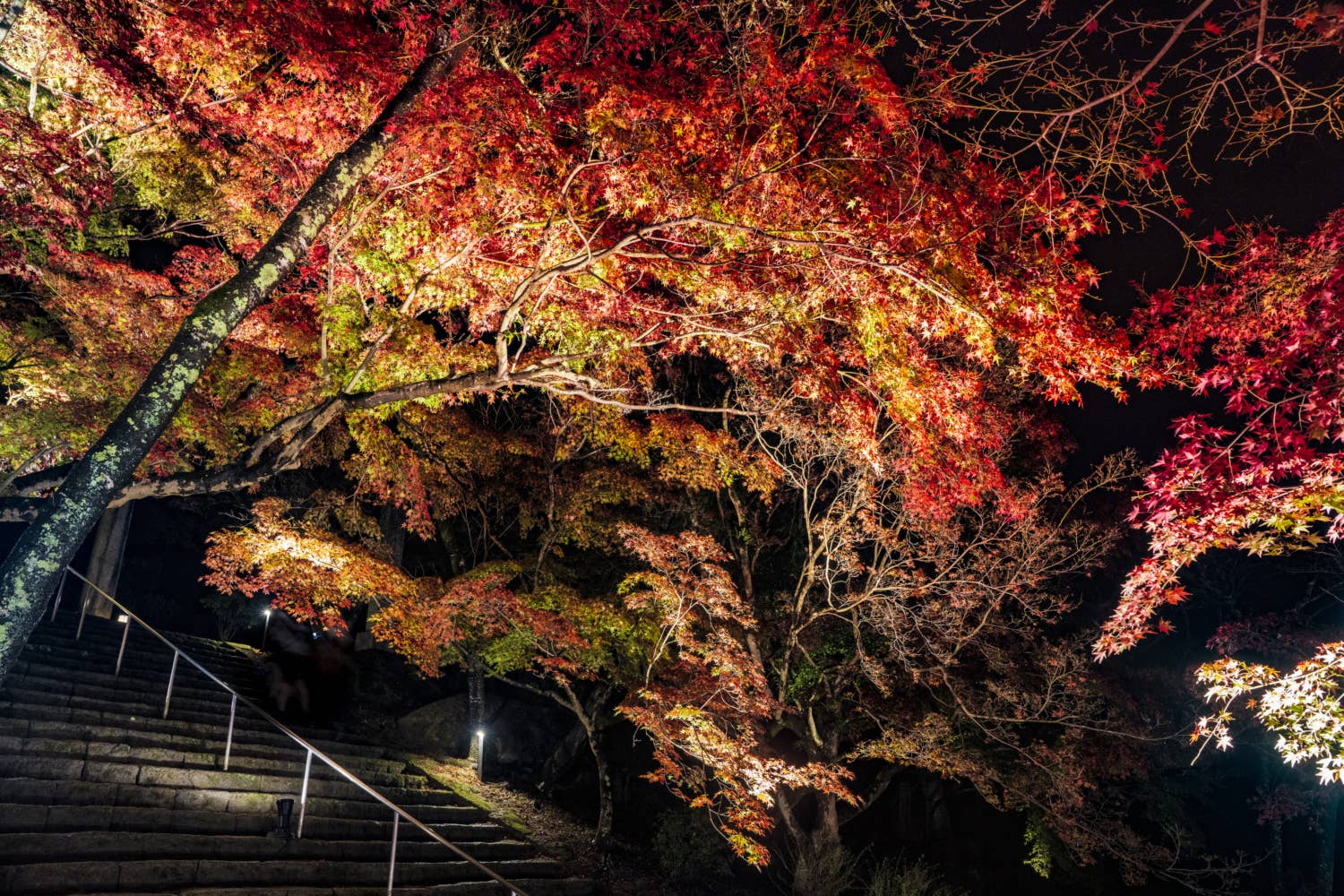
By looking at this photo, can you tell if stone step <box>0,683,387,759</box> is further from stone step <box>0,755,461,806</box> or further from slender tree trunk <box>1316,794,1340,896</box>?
slender tree trunk <box>1316,794,1340,896</box>

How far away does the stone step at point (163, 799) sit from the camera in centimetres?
612

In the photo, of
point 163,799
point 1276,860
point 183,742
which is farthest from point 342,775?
point 1276,860

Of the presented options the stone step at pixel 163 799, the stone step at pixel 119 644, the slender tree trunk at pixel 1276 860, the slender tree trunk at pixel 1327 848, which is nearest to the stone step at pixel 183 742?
the stone step at pixel 163 799

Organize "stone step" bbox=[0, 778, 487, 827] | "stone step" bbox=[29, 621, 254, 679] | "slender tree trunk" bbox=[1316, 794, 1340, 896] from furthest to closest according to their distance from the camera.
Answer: "slender tree trunk" bbox=[1316, 794, 1340, 896], "stone step" bbox=[29, 621, 254, 679], "stone step" bbox=[0, 778, 487, 827]

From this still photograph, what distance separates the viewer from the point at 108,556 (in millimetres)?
17422

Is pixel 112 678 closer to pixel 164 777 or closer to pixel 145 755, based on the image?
pixel 145 755

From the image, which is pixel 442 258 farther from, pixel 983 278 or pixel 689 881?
pixel 689 881

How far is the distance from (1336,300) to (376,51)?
29.3 ft

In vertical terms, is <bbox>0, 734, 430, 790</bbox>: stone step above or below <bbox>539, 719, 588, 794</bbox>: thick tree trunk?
above

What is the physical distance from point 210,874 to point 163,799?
4.23 ft

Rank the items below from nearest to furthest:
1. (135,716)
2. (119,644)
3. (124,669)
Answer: (135,716) → (124,669) → (119,644)

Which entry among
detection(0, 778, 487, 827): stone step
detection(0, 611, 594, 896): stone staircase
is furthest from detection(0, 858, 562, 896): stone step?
detection(0, 778, 487, 827): stone step

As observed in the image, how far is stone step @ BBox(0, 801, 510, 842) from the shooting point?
5.76m

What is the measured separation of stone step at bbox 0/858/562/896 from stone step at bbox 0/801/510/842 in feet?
1.96
